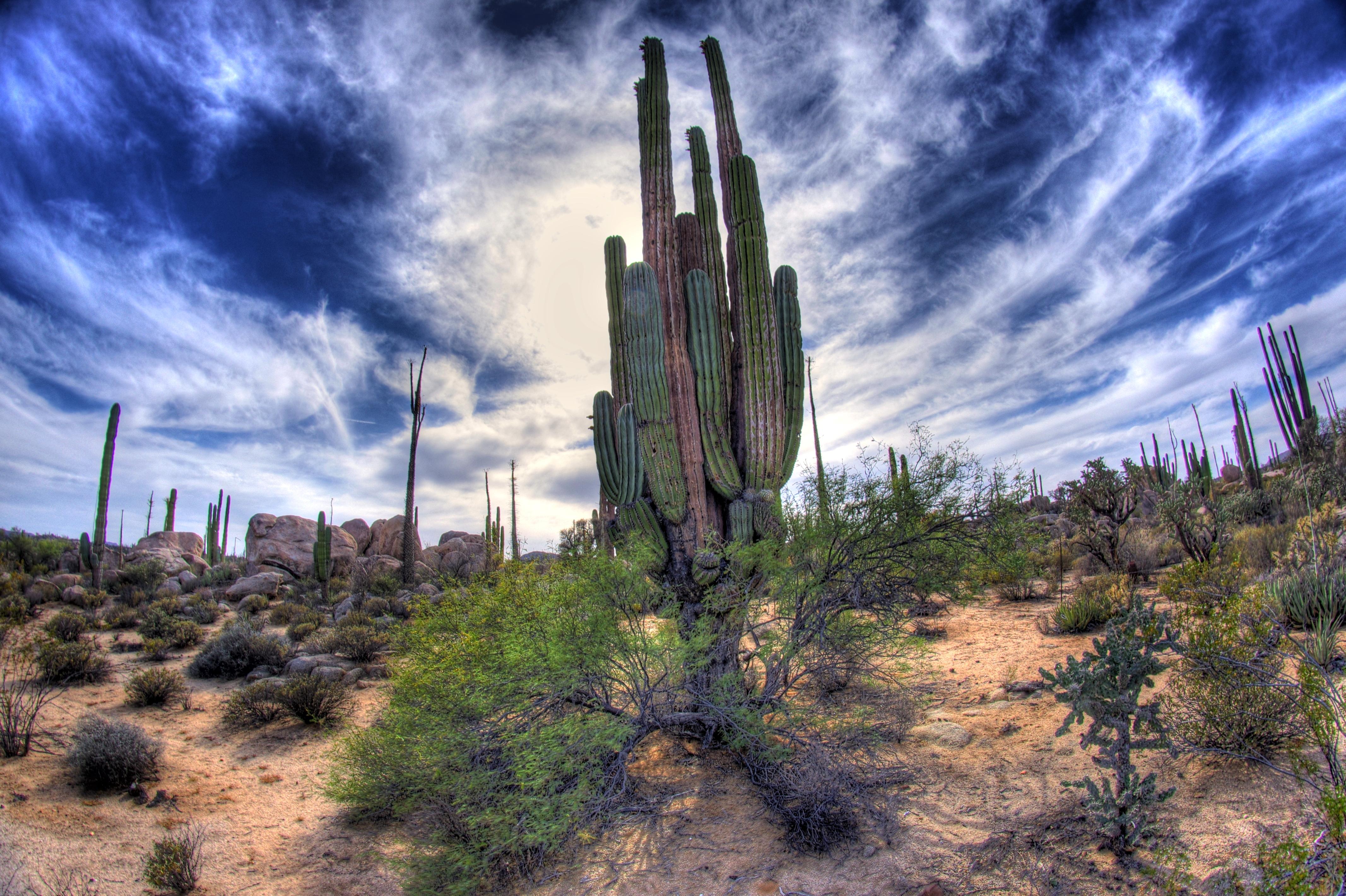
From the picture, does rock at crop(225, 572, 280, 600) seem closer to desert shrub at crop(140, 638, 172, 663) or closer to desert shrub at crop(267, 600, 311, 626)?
desert shrub at crop(267, 600, 311, 626)

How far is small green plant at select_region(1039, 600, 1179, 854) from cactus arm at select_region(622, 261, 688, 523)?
14.1 feet

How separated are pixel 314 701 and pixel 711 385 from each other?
6796 millimetres

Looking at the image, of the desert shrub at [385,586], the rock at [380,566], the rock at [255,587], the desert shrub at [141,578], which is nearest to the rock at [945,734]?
the desert shrub at [385,586]

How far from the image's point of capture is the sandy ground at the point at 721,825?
417 cm

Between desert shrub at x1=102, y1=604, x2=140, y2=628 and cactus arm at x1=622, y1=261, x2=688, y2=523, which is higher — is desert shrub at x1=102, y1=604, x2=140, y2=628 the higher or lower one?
the lower one

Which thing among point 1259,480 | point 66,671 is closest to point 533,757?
point 66,671

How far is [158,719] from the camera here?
8375 millimetres

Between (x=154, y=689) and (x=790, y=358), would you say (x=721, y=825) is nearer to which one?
(x=790, y=358)

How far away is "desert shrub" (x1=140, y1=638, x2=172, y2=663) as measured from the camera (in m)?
11.1

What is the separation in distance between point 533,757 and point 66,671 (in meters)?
9.21

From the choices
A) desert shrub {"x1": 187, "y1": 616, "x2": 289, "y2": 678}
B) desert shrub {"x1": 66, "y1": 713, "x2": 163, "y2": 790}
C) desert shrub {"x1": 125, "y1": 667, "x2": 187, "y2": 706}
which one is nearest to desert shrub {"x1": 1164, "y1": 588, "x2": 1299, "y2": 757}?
desert shrub {"x1": 66, "y1": 713, "x2": 163, "y2": 790}

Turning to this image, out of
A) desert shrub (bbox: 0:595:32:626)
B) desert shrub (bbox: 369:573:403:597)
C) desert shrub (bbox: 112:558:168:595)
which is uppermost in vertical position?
desert shrub (bbox: 112:558:168:595)

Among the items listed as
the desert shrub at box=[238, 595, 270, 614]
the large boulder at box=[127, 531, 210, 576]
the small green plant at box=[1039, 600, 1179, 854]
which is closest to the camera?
the small green plant at box=[1039, 600, 1179, 854]

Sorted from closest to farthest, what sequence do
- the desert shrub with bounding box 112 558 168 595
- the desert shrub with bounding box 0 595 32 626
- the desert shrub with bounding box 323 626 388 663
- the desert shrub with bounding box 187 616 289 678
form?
the desert shrub with bounding box 187 616 289 678, the desert shrub with bounding box 323 626 388 663, the desert shrub with bounding box 0 595 32 626, the desert shrub with bounding box 112 558 168 595
